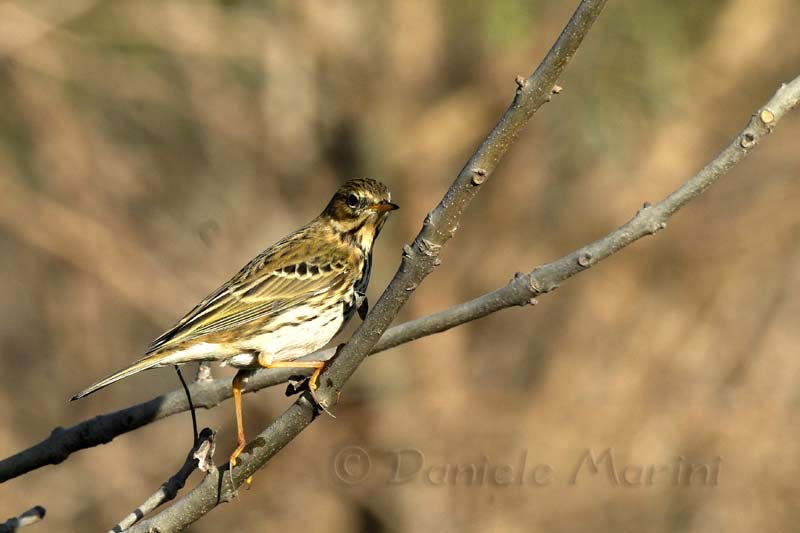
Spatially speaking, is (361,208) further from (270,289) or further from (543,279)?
(543,279)

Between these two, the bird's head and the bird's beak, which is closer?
the bird's beak

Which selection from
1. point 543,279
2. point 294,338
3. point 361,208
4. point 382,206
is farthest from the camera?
point 361,208

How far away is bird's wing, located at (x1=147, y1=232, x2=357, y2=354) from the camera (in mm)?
6191

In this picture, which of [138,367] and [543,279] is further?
[138,367]

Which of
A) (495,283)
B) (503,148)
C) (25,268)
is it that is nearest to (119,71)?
(25,268)

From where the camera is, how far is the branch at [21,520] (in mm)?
4449

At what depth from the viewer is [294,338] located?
613 cm

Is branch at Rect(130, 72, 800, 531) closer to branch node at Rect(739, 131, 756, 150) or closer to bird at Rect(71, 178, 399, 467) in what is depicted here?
branch node at Rect(739, 131, 756, 150)

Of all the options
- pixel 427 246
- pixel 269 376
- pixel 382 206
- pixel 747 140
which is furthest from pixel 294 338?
pixel 747 140

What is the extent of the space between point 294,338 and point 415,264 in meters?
2.30

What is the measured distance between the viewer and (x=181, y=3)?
1207cm

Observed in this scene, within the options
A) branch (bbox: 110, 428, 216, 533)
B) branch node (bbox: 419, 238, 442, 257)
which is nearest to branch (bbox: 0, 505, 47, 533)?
branch (bbox: 110, 428, 216, 533)

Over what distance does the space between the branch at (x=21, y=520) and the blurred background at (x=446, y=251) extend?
7199 mm

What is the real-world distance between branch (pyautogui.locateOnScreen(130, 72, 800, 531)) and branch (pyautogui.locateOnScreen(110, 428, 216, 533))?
0.26ft
